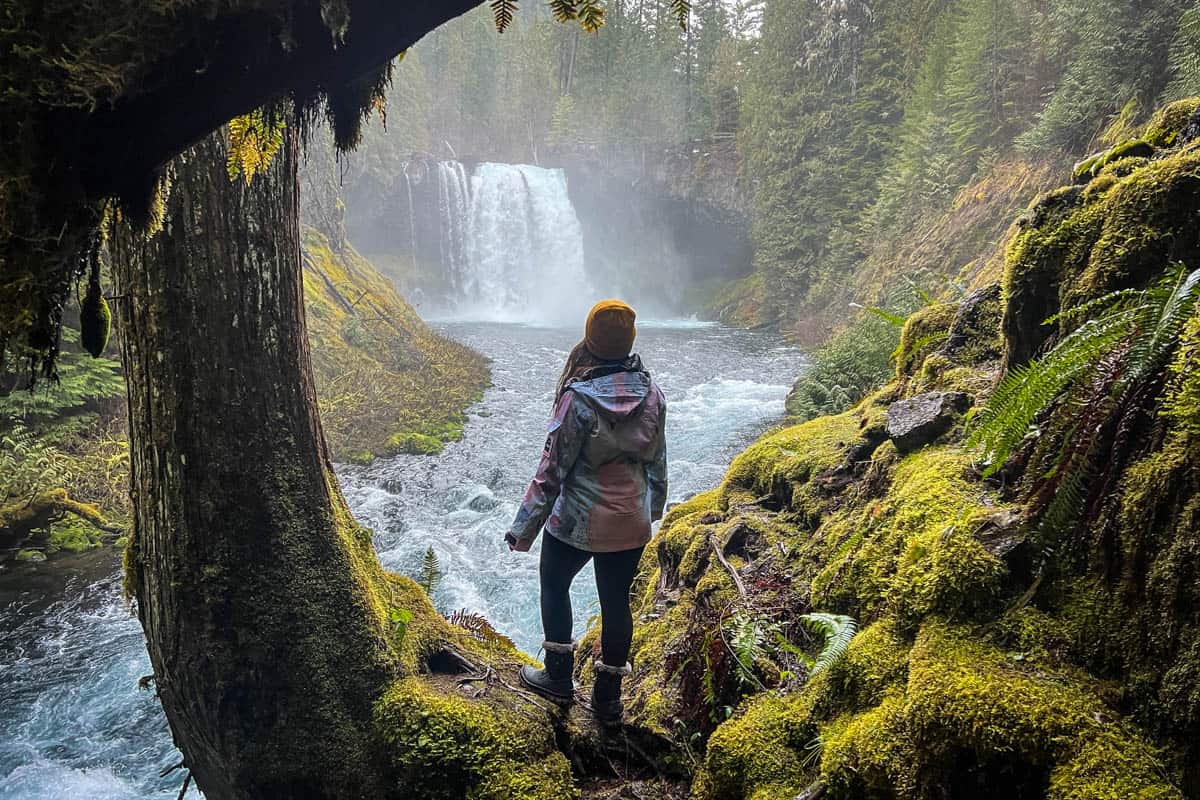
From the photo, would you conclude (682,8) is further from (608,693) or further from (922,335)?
(922,335)

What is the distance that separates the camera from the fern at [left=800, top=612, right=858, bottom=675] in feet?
7.52

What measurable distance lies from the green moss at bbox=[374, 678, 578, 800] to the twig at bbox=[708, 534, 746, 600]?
1252 mm

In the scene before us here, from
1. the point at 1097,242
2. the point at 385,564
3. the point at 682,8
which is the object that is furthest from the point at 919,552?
the point at 385,564

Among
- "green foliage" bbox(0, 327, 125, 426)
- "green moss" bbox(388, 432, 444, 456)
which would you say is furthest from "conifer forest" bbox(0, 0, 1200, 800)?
"green moss" bbox(388, 432, 444, 456)

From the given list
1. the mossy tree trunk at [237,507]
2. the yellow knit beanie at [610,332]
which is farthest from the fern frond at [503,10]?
the yellow knit beanie at [610,332]

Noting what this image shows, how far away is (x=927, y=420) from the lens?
3.41 m

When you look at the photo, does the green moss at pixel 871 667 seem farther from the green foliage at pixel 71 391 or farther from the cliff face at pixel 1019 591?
the green foliage at pixel 71 391

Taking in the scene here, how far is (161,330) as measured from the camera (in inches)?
105

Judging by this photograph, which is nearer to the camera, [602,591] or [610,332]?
[610,332]

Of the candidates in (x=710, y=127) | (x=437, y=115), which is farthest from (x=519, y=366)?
(x=437, y=115)

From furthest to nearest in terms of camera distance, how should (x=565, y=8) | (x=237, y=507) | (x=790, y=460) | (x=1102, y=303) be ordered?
(x=790, y=460)
(x=237, y=507)
(x=1102, y=303)
(x=565, y=8)

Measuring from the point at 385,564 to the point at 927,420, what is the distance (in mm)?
6434

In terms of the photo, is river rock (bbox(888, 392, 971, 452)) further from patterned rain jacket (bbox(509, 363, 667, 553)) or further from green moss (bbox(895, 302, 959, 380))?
patterned rain jacket (bbox(509, 363, 667, 553))

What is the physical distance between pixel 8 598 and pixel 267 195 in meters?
6.98
